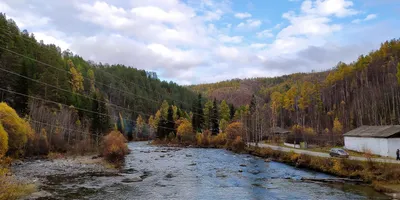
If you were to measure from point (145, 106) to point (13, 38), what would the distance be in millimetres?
96637

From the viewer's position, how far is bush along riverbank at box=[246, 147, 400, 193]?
29641mm

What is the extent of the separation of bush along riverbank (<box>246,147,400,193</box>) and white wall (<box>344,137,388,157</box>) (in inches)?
336

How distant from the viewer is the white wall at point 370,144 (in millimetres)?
42844

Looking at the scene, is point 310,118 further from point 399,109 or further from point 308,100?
point 399,109

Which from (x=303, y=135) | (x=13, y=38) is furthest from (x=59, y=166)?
(x=13, y=38)

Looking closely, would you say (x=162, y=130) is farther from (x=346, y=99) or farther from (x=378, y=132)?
(x=346, y=99)

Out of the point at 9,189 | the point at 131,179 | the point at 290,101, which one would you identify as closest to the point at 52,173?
the point at 131,179

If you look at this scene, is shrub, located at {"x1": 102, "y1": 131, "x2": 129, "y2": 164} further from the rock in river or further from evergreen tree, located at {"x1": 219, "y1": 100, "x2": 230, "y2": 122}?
evergreen tree, located at {"x1": 219, "y1": 100, "x2": 230, "y2": 122}

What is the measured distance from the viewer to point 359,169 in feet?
115

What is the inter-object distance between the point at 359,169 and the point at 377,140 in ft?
41.6

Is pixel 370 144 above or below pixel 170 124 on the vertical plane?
below

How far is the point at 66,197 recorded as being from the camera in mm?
26125

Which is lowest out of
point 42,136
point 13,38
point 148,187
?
point 148,187

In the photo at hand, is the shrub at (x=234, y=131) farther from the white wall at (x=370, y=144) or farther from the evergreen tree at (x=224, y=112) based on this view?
the white wall at (x=370, y=144)
